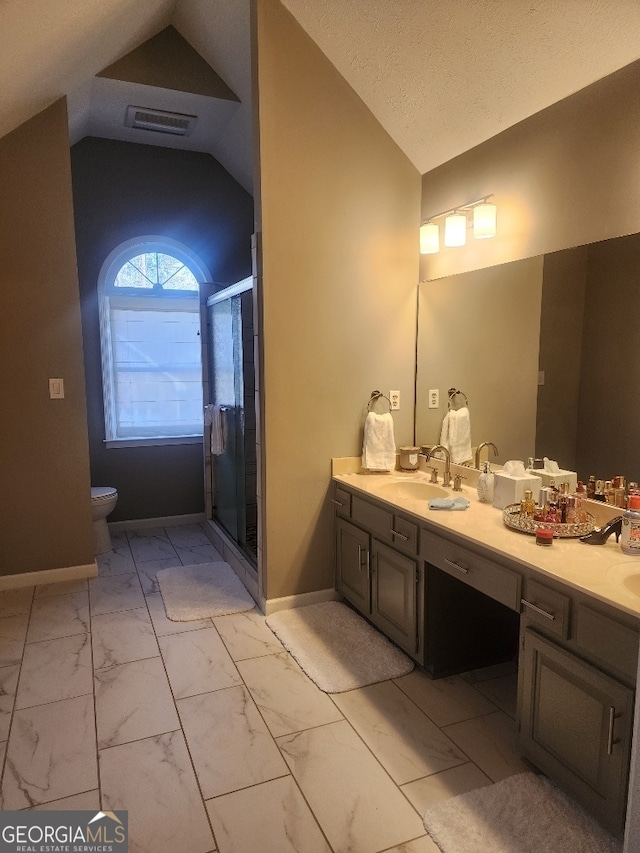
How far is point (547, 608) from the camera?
1716mm

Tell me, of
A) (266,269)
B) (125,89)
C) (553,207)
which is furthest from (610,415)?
(125,89)

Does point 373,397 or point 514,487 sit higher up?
point 373,397

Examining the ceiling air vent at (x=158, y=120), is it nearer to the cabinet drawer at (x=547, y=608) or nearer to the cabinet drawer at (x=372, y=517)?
the cabinet drawer at (x=372, y=517)

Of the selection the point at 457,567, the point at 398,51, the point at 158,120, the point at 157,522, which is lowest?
the point at 157,522

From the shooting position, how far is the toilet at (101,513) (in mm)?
3916

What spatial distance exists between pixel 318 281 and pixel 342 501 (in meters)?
1.18

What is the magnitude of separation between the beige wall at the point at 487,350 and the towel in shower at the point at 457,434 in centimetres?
4

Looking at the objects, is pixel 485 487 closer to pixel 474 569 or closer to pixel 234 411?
pixel 474 569

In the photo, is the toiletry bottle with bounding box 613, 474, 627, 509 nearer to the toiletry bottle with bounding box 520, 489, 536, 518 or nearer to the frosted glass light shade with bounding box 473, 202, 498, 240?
the toiletry bottle with bounding box 520, 489, 536, 518

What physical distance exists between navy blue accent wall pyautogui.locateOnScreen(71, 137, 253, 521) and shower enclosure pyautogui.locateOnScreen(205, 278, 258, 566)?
0.51 m

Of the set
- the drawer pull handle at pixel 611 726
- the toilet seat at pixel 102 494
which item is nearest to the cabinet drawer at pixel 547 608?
the drawer pull handle at pixel 611 726

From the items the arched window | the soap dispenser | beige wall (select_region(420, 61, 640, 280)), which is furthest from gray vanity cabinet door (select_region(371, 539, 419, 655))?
the arched window

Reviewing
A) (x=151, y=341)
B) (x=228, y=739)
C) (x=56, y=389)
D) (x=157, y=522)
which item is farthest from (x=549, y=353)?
(x=157, y=522)

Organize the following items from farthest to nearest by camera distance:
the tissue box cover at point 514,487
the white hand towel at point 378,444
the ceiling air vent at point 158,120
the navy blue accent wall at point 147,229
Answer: the navy blue accent wall at point 147,229
the ceiling air vent at point 158,120
the white hand towel at point 378,444
the tissue box cover at point 514,487
